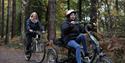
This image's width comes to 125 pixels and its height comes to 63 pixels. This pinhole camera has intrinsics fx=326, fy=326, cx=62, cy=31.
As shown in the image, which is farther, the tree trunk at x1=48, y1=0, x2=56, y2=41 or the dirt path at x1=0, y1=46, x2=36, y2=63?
the tree trunk at x1=48, y1=0, x2=56, y2=41

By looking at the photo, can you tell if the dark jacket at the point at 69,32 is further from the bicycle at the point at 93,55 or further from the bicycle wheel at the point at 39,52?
the bicycle wheel at the point at 39,52

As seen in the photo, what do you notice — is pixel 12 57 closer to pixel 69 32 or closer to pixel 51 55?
pixel 51 55

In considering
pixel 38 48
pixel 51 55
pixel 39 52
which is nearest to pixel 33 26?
pixel 38 48

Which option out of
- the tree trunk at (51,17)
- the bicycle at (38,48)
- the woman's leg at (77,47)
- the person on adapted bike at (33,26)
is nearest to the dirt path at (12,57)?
the bicycle at (38,48)

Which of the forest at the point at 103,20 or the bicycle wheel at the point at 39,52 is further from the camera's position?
the bicycle wheel at the point at 39,52

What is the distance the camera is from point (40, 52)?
13.0 m

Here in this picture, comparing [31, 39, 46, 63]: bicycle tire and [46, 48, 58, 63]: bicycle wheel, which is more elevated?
[46, 48, 58, 63]: bicycle wheel

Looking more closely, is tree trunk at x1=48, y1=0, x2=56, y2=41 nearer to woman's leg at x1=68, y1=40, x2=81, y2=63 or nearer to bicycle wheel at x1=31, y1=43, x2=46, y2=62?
bicycle wheel at x1=31, y1=43, x2=46, y2=62

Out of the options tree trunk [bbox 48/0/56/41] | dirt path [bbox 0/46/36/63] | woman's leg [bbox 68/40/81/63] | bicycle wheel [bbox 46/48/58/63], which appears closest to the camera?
woman's leg [bbox 68/40/81/63]

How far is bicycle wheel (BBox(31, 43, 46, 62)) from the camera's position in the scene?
507 inches

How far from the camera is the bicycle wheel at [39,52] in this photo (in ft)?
42.2

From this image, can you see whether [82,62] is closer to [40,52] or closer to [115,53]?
[115,53]

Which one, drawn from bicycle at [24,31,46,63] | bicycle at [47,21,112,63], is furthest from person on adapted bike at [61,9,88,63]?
bicycle at [24,31,46,63]

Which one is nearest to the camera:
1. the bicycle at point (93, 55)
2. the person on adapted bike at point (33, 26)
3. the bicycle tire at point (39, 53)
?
the bicycle at point (93, 55)
